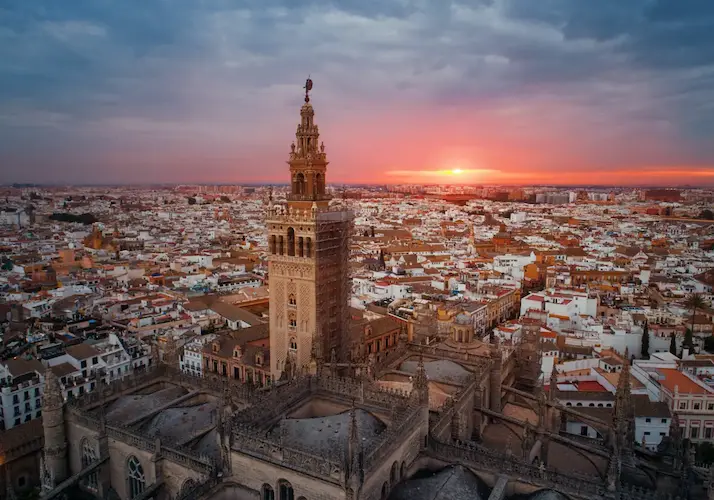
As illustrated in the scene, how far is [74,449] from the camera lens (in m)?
21.5

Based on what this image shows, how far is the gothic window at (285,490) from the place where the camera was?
1469 cm

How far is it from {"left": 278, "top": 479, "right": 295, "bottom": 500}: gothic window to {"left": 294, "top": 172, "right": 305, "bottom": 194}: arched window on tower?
18049 mm

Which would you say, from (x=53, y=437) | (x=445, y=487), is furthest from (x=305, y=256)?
(x=445, y=487)

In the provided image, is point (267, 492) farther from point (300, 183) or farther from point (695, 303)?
point (695, 303)

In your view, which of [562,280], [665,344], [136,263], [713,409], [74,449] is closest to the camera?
[74,449]

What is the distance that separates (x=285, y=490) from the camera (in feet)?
48.5

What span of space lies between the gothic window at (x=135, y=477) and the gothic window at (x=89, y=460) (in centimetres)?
140

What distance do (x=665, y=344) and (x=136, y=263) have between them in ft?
257

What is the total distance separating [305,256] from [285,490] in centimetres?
1577

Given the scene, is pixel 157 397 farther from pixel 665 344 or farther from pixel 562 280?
pixel 562 280

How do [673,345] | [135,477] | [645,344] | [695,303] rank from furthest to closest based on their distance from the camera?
[695,303]
[645,344]
[673,345]
[135,477]

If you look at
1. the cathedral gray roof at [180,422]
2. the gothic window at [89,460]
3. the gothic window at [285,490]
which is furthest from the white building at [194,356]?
the gothic window at [285,490]

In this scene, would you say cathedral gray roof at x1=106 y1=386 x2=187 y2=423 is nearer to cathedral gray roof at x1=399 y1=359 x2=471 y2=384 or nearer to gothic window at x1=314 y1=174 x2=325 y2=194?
cathedral gray roof at x1=399 y1=359 x2=471 y2=384

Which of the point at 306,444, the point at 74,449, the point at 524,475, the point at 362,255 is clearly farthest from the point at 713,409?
the point at 362,255
